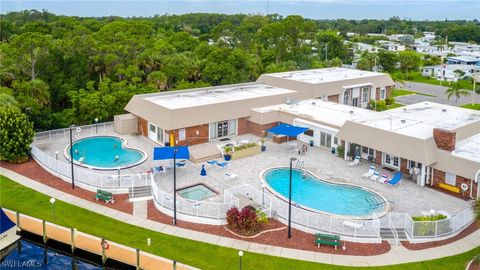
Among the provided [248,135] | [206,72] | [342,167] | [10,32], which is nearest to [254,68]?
[206,72]

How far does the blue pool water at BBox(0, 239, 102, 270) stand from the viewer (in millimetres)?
25469

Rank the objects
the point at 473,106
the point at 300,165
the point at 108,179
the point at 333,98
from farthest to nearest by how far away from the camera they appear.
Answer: the point at 473,106, the point at 333,98, the point at 300,165, the point at 108,179

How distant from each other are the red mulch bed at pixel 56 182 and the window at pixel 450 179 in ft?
75.5

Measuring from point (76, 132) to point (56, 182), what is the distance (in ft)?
43.6

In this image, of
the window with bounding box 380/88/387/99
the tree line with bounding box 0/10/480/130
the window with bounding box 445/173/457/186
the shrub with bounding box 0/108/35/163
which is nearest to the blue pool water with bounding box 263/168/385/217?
the window with bounding box 445/173/457/186

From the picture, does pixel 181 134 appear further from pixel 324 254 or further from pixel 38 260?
pixel 324 254

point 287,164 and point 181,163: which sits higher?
point 181,163

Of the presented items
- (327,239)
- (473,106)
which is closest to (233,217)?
(327,239)

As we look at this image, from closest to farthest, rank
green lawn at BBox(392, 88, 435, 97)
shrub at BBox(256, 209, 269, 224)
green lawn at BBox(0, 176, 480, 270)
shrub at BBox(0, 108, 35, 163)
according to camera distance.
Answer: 1. green lawn at BBox(0, 176, 480, 270)
2. shrub at BBox(256, 209, 269, 224)
3. shrub at BBox(0, 108, 35, 163)
4. green lawn at BBox(392, 88, 435, 97)

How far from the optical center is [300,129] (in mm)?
40969

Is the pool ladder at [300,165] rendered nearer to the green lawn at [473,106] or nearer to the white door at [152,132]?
the white door at [152,132]

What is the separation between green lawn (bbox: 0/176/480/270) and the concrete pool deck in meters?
5.46

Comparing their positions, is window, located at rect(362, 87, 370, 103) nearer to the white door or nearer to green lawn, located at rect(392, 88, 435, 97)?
green lawn, located at rect(392, 88, 435, 97)

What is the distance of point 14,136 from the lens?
121 ft
